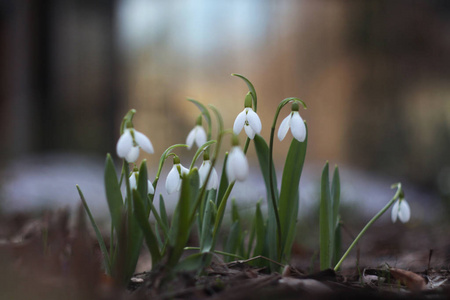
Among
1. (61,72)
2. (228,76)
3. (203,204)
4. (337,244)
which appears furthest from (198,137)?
(61,72)

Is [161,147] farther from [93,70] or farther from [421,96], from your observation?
[421,96]

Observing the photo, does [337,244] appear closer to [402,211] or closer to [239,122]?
[402,211]

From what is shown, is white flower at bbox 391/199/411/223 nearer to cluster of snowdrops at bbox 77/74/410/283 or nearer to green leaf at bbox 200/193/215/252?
cluster of snowdrops at bbox 77/74/410/283

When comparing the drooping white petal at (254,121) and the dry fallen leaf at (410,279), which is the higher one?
the drooping white petal at (254,121)

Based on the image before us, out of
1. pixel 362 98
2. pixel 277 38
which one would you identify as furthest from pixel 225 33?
pixel 362 98

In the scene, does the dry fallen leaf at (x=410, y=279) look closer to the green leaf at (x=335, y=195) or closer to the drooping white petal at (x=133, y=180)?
the green leaf at (x=335, y=195)

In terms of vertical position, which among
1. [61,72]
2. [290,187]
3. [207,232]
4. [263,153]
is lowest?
[207,232]

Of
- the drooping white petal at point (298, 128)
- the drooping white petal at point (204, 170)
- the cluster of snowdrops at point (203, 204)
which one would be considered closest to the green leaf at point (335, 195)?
the cluster of snowdrops at point (203, 204)
